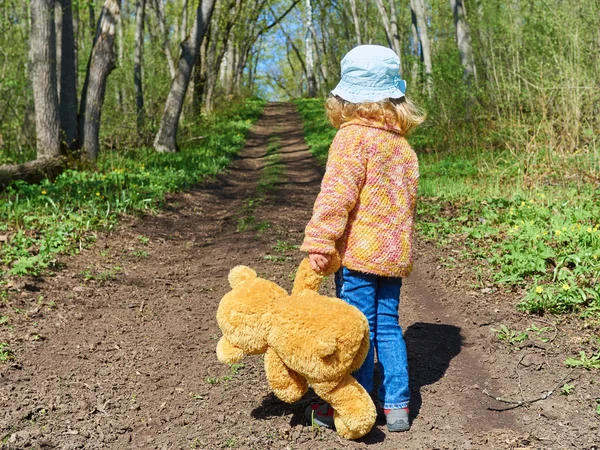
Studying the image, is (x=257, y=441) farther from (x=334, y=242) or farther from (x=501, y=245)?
(x=501, y=245)

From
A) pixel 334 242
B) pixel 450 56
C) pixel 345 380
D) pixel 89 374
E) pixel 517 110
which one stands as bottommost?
pixel 89 374

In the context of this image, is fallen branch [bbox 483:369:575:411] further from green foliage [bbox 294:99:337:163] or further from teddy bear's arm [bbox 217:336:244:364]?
green foliage [bbox 294:99:337:163]

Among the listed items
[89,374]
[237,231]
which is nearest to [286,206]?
[237,231]

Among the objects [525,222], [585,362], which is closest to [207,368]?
[585,362]

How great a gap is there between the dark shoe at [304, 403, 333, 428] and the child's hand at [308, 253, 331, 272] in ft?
2.49

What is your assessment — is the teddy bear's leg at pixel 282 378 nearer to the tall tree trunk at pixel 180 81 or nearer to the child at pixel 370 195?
the child at pixel 370 195

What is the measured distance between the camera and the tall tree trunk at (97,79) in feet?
31.4

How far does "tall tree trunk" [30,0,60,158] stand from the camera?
8.30 meters

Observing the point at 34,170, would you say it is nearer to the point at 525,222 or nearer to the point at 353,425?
the point at 525,222

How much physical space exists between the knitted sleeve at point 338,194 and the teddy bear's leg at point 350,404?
2.08 feet

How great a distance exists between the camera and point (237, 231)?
7.22m

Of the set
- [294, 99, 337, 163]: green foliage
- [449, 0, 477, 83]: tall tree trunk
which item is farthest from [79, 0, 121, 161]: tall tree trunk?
[449, 0, 477, 83]: tall tree trunk

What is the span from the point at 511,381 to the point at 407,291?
175cm

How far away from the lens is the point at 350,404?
270 centimetres
